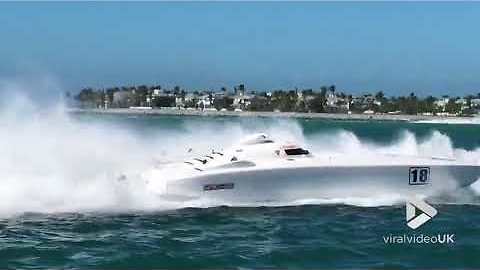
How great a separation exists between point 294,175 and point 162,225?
368 centimetres

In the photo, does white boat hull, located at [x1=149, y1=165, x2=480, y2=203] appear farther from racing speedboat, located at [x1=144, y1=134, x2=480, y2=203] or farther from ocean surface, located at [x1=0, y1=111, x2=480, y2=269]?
ocean surface, located at [x1=0, y1=111, x2=480, y2=269]

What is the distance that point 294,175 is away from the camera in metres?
17.6

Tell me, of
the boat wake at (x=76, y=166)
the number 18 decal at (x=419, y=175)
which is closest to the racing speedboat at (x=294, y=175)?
the number 18 decal at (x=419, y=175)

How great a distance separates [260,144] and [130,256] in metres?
6.90

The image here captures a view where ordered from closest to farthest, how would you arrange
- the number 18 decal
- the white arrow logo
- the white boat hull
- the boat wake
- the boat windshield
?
the white arrow logo < the boat wake < the white boat hull < the number 18 decal < the boat windshield

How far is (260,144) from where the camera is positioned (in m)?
→ 18.9

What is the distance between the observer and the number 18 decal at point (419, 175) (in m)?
18.2

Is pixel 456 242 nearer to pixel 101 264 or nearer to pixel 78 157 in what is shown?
pixel 101 264

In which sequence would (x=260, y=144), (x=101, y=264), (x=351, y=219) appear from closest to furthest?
(x=101, y=264) < (x=351, y=219) < (x=260, y=144)

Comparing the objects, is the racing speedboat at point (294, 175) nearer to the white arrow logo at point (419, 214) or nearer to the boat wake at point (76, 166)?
the boat wake at point (76, 166)

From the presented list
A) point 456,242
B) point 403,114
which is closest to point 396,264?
point 456,242

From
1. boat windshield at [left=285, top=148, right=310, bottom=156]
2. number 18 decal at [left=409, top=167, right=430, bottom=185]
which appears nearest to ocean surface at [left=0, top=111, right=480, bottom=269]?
number 18 decal at [left=409, top=167, right=430, bottom=185]

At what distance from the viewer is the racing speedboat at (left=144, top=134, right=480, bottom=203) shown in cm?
1730

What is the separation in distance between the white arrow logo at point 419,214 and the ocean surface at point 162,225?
0.65 ft
